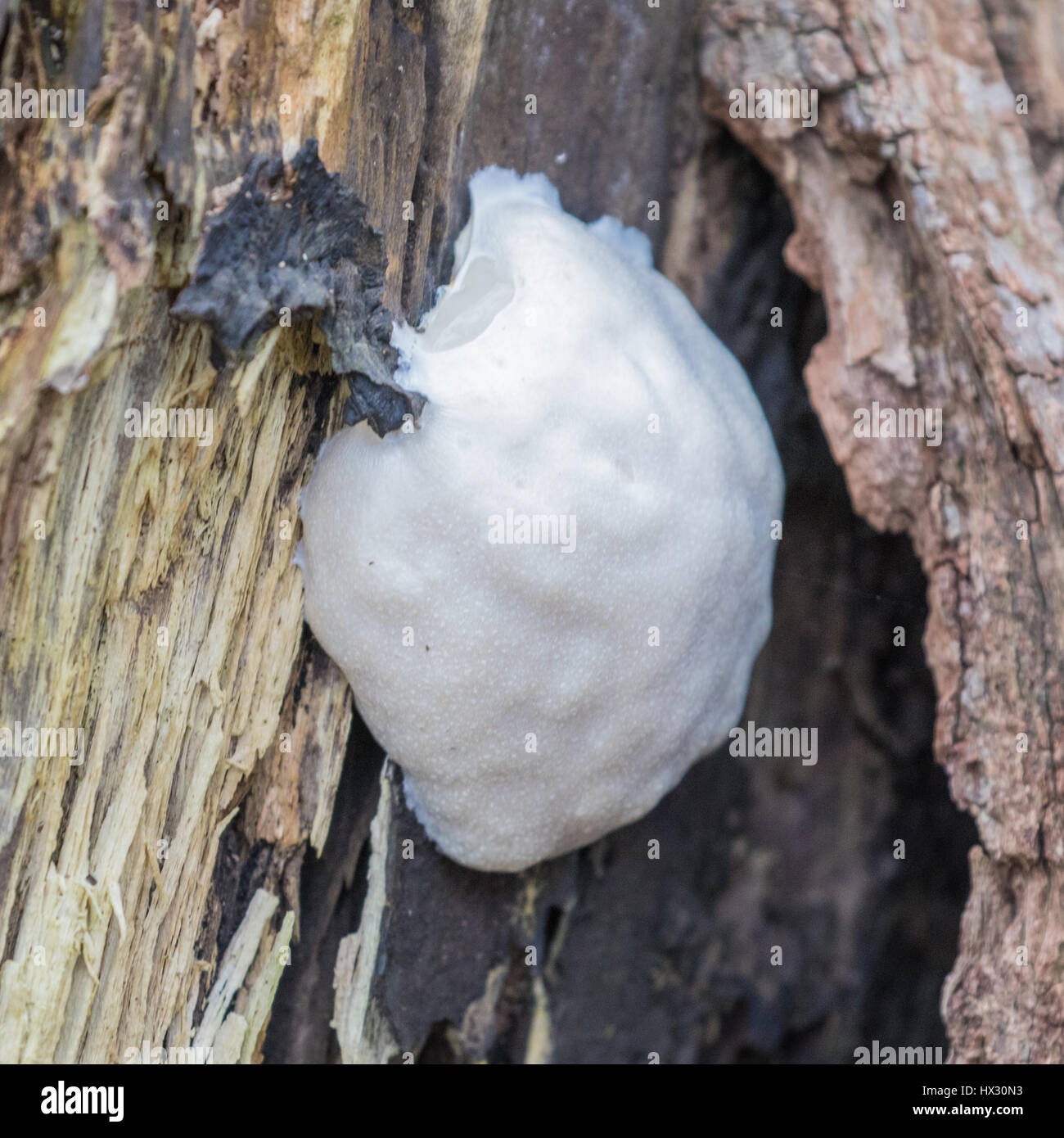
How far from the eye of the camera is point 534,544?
1.57 m

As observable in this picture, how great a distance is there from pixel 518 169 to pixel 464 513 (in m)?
0.68

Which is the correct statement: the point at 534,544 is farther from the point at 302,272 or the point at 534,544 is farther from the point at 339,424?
the point at 302,272

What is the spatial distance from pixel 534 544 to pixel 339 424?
0.37 metres

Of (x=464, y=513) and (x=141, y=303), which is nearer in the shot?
(x=141, y=303)

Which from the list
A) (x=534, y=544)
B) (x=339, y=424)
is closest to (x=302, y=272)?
(x=339, y=424)

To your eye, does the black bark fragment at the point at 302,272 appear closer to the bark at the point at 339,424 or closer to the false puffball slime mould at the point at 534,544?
the bark at the point at 339,424

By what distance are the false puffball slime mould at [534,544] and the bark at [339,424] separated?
9 cm

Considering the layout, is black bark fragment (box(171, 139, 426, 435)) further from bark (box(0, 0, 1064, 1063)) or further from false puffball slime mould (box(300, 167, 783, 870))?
false puffball slime mould (box(300, 167, 783, 870))

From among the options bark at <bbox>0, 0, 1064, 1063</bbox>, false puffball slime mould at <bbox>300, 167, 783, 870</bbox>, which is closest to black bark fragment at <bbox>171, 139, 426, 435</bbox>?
bark at <bbox>0, 0, 1064, 1063</bbox>

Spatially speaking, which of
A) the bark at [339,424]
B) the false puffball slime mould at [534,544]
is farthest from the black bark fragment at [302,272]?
the false puffball slime mould at [534,544]

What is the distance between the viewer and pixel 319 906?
1766 mm

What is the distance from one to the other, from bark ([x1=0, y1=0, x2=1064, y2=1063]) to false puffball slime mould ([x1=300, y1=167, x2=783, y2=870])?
0.09 meters
